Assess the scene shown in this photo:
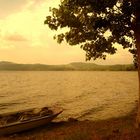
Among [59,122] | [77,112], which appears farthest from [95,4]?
[77,112]

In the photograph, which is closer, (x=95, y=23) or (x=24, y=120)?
(x=95, y=23)

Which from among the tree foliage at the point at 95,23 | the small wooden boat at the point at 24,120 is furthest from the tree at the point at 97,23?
the small wooden boat at the point at 24,120

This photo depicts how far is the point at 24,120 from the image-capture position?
26.9m

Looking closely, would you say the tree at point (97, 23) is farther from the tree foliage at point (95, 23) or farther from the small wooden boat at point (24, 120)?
the small wooden boat at point (24, 120)

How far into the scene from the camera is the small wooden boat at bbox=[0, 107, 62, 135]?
1030 inches

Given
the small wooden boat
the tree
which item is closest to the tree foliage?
the tree

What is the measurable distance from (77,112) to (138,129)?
21.2 metres

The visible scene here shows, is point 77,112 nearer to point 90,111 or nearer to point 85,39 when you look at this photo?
point 90,111

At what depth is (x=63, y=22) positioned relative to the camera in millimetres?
19781

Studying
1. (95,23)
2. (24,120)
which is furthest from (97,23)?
(24,120)

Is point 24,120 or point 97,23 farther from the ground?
point 97,23

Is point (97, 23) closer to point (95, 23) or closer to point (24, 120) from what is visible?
point (95, 23)

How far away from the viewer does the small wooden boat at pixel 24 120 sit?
85.9ft

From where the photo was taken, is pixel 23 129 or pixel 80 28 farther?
pixel 23 129
